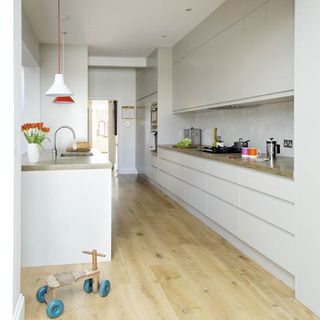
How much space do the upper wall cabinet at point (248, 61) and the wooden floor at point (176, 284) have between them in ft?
5.16

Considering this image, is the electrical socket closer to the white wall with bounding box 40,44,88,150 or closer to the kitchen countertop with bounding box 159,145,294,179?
the kitchen countertop with bounding box 159,145,294,179

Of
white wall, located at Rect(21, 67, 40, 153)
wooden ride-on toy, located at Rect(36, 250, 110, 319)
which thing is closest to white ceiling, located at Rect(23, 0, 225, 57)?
white wall, located at Rect(21, 67, 40, 153)

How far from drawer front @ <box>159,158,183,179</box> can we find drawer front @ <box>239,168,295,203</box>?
7.42 ft

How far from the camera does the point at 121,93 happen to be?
31.0 feet

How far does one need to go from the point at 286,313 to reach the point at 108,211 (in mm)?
1655

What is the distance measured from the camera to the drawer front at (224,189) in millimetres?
3548

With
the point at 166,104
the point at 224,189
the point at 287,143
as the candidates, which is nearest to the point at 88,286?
the point at 224,189

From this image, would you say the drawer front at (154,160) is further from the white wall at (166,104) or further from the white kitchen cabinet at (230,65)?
the white kitchen cabinet at (230,65)

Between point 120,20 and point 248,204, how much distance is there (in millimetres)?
3526

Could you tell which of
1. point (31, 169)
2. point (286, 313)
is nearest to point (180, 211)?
point (31, 169)

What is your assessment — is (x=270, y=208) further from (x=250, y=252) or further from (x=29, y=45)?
(x=29, y=45)

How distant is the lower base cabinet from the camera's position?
268 cm

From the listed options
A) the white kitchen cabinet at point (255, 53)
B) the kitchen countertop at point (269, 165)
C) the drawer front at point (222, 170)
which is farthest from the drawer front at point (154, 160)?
the white kitchen cabinet at point (255, 53)

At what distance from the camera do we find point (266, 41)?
3.45 meters
